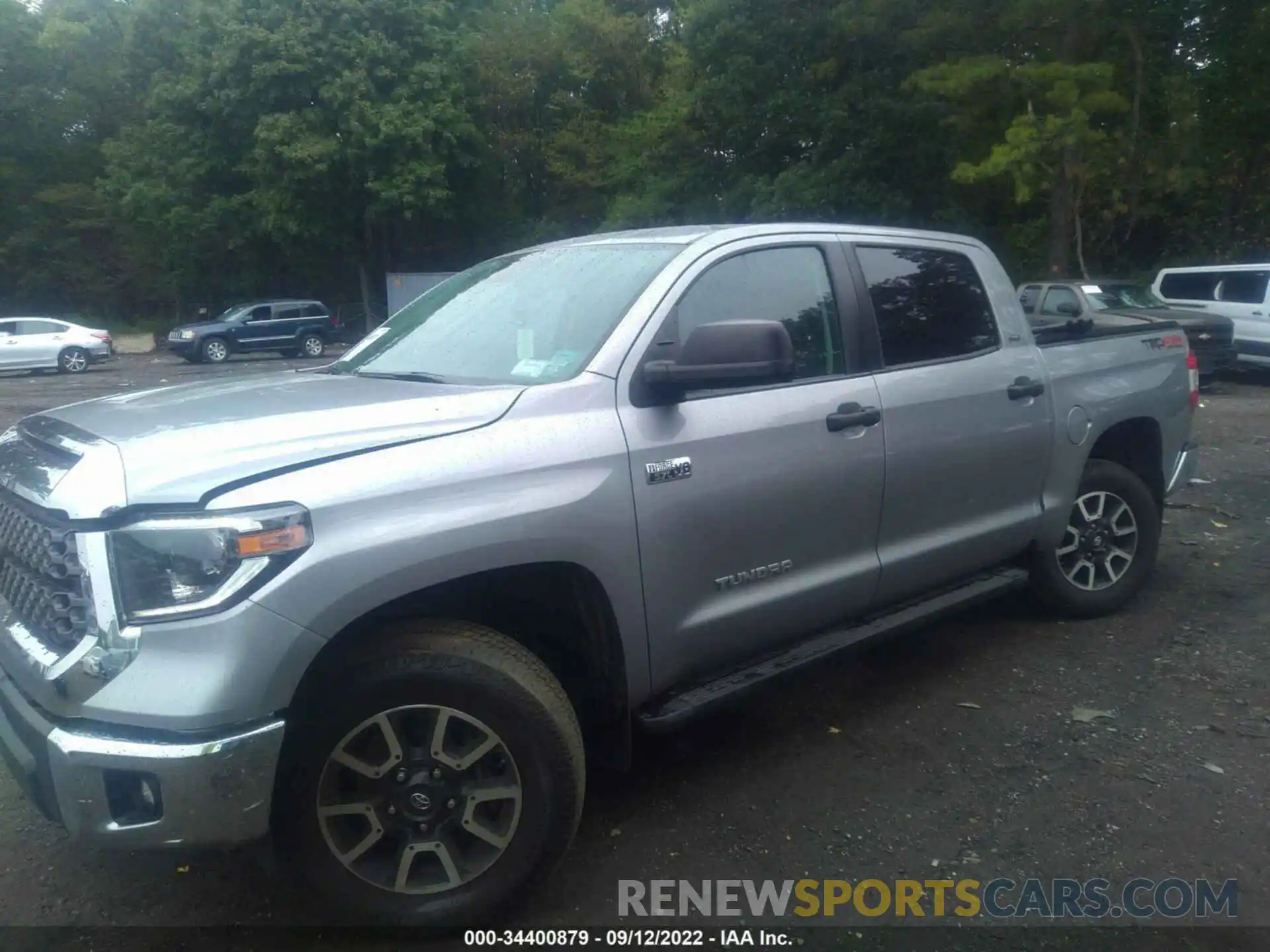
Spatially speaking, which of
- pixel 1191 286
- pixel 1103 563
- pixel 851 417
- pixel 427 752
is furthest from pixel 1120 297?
pixel 427 752

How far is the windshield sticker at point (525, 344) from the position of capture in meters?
3.54

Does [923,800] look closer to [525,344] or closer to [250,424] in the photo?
[525,344]

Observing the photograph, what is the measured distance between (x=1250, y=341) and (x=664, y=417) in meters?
16.1

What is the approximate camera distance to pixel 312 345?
30.3 m

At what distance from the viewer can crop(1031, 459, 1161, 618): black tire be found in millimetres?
5184

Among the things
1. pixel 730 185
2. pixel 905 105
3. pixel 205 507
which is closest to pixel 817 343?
pixel 205 507

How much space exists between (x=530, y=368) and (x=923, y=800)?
1985mm

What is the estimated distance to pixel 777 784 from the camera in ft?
12.5

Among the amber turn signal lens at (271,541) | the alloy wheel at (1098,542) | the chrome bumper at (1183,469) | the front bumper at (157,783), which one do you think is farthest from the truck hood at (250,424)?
the chrome bumper at (1183,469)

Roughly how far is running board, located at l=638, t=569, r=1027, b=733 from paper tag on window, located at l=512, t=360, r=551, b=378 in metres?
1.12

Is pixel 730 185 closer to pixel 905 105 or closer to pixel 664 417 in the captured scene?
pixel 905 105

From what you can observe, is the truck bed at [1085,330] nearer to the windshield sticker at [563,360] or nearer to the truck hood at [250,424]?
the windshield sticker at [563,360]

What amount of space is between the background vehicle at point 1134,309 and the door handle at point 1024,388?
9896mm

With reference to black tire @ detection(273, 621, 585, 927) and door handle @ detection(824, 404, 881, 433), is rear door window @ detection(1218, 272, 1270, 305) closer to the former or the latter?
door handle @ detection(824, 404, 881, 433)
